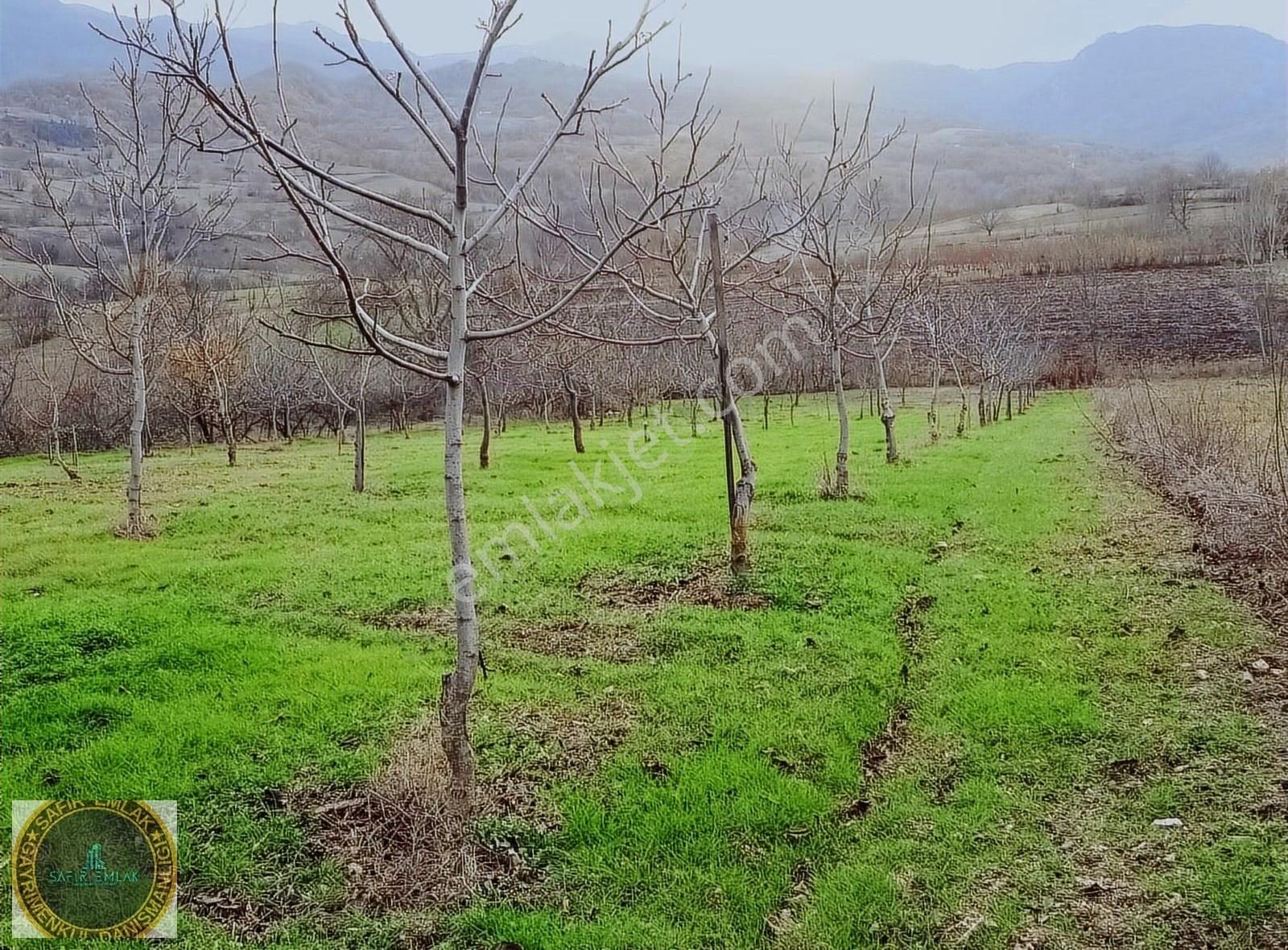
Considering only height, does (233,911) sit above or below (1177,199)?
below

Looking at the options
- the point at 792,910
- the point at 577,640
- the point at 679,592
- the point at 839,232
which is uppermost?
the point at 839,232

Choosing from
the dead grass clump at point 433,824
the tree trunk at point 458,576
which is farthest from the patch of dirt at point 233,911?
the tree trunk at point 458,576

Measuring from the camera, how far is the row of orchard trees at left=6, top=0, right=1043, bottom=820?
3271 millimetres

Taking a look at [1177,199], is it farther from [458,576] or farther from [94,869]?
[94,869]

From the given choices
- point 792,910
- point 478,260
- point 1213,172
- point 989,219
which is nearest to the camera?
point 792,910

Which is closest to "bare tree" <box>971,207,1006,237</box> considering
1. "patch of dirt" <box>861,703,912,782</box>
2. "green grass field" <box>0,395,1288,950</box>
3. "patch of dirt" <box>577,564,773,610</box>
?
"green grass field" <box>0,395,1288,950</box>

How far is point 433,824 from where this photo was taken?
3.17m

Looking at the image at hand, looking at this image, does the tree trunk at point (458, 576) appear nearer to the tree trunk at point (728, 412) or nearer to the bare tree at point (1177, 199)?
the tree trunk at point (728, 412)

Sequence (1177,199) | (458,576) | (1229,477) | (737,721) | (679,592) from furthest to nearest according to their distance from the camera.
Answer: (1177,199)
(1229,477)
(679,592)
(737,721)
(458,576)

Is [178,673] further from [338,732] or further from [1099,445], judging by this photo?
[1099,445]

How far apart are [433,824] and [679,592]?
342 cm

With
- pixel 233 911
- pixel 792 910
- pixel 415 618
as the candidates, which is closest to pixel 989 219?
pixel 415 618

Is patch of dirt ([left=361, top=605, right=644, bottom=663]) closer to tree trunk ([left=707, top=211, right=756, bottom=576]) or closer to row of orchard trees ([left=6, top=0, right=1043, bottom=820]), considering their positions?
row of orchard trees ([left=6, top=0, right=1043, bottom=820])

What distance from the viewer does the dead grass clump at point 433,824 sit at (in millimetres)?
2949
